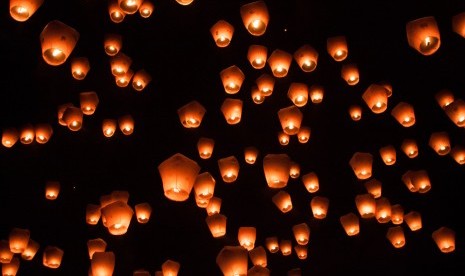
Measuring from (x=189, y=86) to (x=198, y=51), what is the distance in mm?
589

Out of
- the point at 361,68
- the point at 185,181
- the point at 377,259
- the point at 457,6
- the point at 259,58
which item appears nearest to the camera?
the point at 185,181

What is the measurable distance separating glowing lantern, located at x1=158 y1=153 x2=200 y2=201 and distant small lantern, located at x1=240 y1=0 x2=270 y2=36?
4.94ft

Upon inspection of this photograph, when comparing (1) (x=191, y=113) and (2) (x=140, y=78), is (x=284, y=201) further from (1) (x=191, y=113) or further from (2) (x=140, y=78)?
(2) (x=140, y=78)

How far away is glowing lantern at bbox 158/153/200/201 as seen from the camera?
153 inches

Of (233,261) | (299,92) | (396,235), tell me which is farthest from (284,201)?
(233,261)

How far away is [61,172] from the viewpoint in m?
7.38

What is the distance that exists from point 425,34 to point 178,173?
2.53 m

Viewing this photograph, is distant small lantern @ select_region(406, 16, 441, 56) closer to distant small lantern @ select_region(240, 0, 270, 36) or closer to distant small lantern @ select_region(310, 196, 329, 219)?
distant small lantern @ select_region(240, 0, 270, 36)

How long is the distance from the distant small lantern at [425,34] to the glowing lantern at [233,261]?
8.06ft

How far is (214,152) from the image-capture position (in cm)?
739

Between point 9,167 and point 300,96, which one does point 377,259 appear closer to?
point 300,96

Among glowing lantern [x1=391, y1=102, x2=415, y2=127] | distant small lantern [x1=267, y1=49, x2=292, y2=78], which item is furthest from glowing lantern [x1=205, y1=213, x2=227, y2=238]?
glowing lantern [x1=391, y1=102, x2=415, y2=127]

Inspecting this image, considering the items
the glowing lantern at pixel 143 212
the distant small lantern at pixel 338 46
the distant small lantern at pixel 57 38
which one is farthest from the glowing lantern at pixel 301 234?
the distant small lantern at pixel 57 38

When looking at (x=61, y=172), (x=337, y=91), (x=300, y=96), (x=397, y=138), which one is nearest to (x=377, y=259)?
(x=397, y=138)
